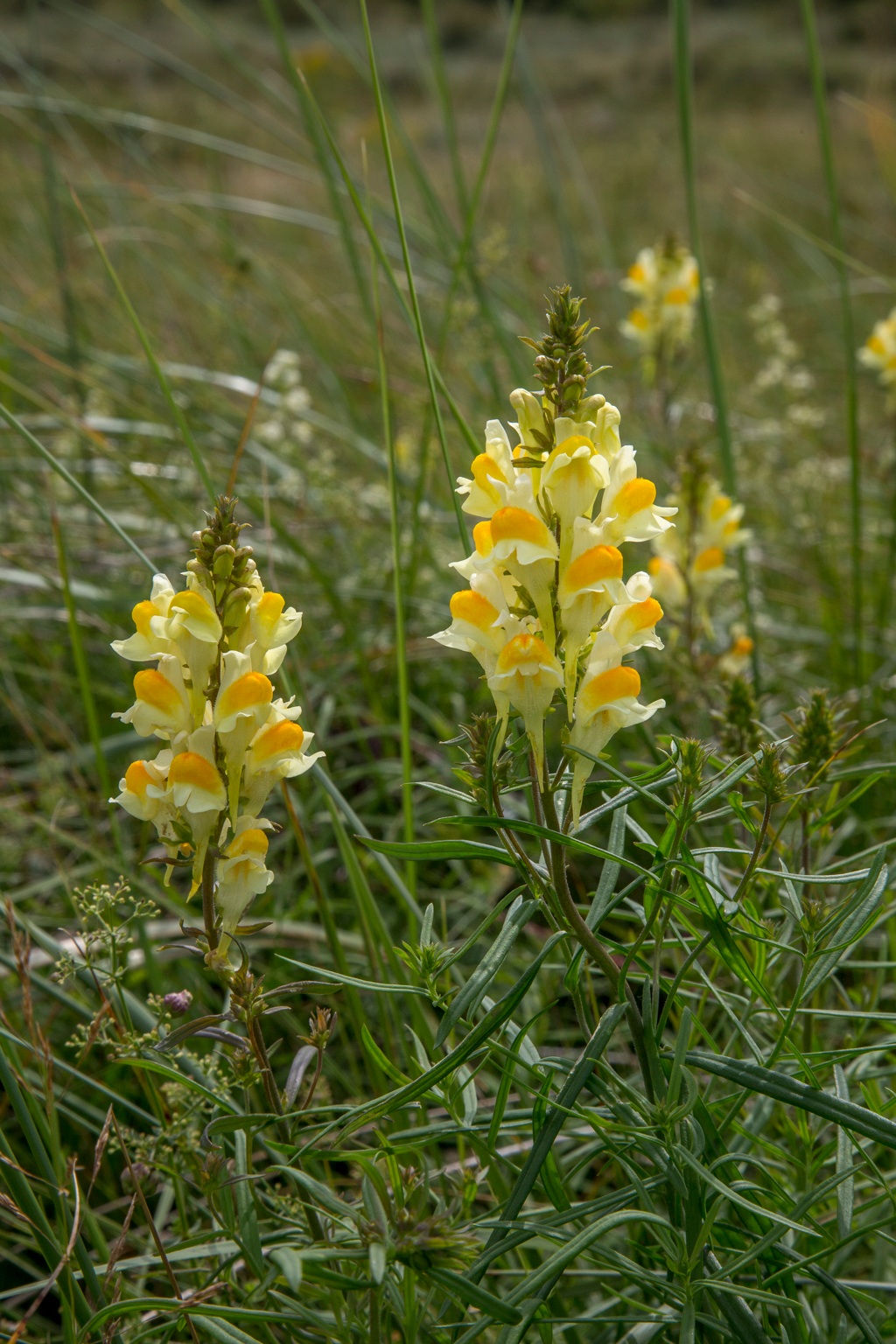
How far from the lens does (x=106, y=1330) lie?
100 cm

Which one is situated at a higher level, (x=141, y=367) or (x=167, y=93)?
(x=167, y=93)

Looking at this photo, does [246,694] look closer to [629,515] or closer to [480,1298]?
[629,515]

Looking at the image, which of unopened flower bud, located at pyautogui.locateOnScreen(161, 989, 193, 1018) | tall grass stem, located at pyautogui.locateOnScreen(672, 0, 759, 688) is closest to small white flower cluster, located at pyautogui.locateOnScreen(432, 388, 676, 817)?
unopened flower bud, located at pyautogui.locateOnScreen(161, 989, 193, 1018)

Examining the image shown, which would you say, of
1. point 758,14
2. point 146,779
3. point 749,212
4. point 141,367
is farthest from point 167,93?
point 146,779

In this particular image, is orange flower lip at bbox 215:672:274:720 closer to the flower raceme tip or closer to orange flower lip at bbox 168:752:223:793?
orange flower lip at bbox 168:752:223:793

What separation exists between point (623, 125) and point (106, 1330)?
1740 centimetres

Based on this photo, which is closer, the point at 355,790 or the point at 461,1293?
Answer: the point at 461,1293

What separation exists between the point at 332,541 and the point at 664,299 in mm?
1168

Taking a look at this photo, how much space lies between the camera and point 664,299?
2.93m

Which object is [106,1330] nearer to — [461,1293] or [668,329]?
[461,1293]

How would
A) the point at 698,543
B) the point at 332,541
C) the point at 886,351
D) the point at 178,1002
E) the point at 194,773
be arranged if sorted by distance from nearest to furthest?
the point at 194,773 < the point at 178,1002 < the point at 698,543 < the point at 886,351 < the point at 332,541

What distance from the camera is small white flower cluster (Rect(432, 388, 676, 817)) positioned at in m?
0.93

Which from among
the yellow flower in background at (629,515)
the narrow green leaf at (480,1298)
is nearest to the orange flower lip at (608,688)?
the yellow flower in background at (629,515)

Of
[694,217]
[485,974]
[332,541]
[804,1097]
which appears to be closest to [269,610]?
[485,974]
